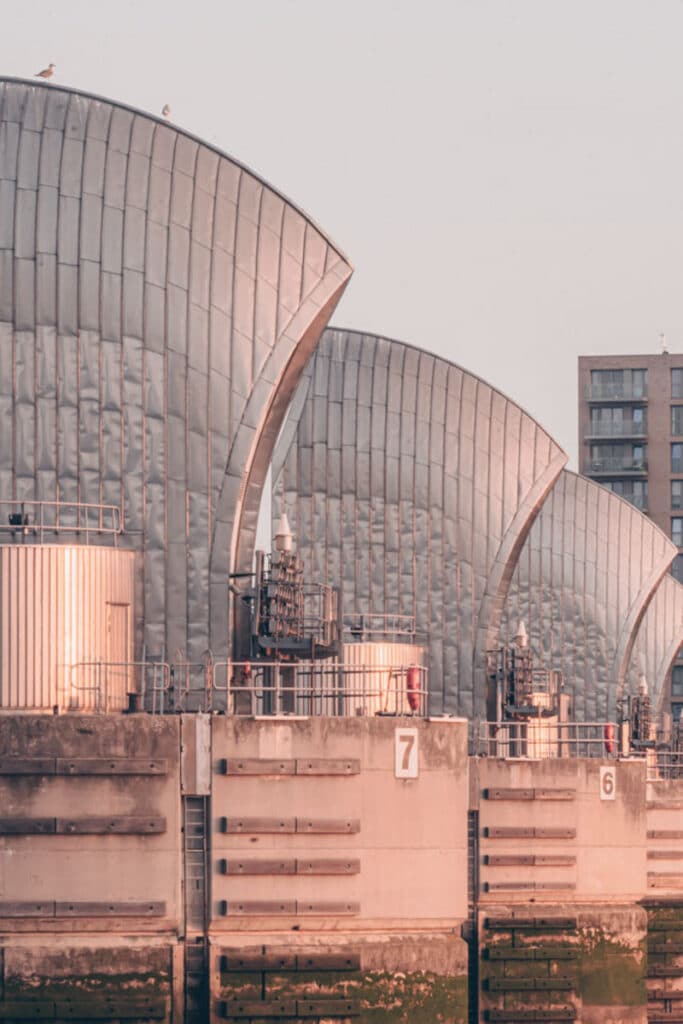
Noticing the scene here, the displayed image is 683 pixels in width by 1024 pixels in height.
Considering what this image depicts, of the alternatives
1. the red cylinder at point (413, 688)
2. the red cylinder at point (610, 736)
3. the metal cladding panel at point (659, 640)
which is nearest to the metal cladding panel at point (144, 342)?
the red cylinder at point (413, 688)

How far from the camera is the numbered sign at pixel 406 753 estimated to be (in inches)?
2158

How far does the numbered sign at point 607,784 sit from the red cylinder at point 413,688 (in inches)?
748

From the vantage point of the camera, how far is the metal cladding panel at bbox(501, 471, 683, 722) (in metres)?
103

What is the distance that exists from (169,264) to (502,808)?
19913 millimetres

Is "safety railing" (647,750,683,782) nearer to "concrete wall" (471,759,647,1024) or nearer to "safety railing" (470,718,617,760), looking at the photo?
"safety railing" (470,718,617,760)

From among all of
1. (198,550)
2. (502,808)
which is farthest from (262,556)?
(502,808)

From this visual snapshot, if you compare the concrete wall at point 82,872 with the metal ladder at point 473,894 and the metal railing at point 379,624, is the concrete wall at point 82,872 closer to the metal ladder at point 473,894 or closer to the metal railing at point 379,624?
the metal ladder at point 473,894

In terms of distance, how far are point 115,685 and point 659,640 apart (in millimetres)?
72535

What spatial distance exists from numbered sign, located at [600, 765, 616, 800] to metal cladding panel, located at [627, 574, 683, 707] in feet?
149

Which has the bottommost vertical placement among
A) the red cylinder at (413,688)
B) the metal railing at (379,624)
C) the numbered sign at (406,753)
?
the numbered sign at (406,753)

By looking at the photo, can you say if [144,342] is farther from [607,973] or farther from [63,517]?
[607,973]

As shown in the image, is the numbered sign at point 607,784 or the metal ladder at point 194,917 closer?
the metal ladder at point 194,917

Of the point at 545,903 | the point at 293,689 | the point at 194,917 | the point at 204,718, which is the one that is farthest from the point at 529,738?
the point at 204,718

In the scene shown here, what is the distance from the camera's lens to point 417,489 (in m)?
85.6
